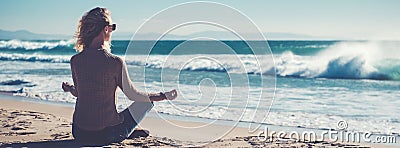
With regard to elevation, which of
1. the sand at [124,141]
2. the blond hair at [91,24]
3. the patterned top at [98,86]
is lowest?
the sand at [124,141]

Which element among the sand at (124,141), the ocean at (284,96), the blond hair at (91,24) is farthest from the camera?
the ocean at (284,96)

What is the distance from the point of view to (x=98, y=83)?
14.6 ft

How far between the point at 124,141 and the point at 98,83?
73 cm

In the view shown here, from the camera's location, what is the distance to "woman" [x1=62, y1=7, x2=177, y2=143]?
14.4 feet

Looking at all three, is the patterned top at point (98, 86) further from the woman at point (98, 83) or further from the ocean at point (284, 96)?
the ocean at point (284, 96)

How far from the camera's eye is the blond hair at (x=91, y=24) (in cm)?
438

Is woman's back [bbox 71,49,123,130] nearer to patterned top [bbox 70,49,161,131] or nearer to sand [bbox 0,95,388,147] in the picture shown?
patterned top [bbox 70,49,161,131]

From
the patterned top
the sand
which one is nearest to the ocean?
the patterned top

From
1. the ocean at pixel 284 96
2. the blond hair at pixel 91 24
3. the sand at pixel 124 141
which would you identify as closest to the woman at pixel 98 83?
the blond hair at pixel 91 24

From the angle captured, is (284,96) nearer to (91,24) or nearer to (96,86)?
(96,86)

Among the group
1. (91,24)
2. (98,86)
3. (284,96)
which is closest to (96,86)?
(98,86)

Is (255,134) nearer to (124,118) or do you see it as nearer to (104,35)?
(124,118)

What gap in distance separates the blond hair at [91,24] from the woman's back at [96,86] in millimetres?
106

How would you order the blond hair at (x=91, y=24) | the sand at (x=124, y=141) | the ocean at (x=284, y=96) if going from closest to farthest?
1. the blond hair at (x=91, y=24)
2. the sand at (x=124, y=141)
3. the ocean at (x=284, y=96)
